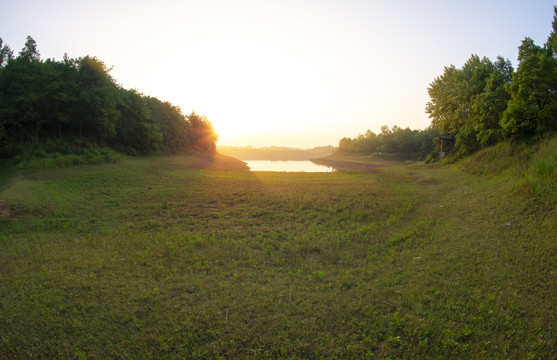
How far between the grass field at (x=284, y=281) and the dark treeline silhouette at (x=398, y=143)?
52689mm

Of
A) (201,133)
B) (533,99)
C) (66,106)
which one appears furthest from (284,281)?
(201,133)

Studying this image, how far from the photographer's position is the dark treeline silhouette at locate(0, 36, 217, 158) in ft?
74.6

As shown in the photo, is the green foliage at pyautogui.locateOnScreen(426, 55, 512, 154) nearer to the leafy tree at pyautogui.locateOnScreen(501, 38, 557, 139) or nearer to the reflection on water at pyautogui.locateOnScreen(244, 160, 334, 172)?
the leafy tree at pyautogui.locateOnScreen(501, 38, 557, 139)

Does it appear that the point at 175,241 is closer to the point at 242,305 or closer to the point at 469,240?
the point at 242,305

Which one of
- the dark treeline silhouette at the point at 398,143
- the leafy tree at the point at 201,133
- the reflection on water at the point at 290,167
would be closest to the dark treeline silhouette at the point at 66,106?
the leafy tree at the point at 201,133

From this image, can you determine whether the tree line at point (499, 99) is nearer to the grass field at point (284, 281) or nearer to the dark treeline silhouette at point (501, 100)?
the dark treeline silhouette at point (501, 100)

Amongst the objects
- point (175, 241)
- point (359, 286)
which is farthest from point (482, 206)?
point (175, 241)

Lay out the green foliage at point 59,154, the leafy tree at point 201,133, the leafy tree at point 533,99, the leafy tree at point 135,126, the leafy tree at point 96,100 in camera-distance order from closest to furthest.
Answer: the leafy tree at point 533,99 < the green foliage at point 59,154 < the leafy tree at point 96,100 < the leafy tree at point 135,126 < the leafy tree at point 201,133

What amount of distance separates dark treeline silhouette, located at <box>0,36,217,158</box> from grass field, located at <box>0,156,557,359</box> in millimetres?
17086

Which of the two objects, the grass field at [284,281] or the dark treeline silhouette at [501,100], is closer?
the grass field at [284,281]

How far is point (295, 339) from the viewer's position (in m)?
4.25

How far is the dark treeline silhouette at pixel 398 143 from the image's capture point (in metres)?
58.7

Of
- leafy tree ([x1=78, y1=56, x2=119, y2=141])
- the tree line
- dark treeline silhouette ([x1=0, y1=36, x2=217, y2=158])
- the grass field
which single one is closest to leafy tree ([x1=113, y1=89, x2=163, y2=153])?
dark treeline silhouette ([x1=0, y1=36, x2=217, y2=158])

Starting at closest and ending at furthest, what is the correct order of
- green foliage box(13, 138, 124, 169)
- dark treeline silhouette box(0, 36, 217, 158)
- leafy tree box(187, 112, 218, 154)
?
green foliage box(13, 138, 124, 169) → dark treeline silhouette box(0, 36, 217, 158) → leafy tree box(187, 112, 218, 154)
